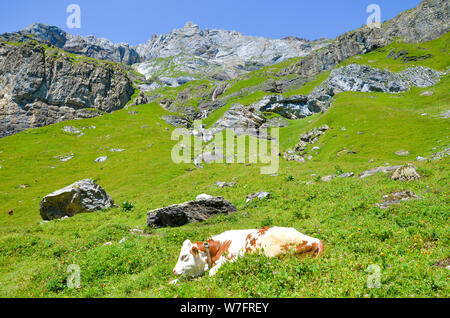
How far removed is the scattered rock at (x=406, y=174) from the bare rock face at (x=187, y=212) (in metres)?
13.8

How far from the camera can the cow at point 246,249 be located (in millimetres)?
8852

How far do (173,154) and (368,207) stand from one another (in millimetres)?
59047

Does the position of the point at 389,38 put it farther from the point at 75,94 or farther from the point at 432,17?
the point at 75,94

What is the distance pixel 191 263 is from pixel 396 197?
14095 millimetres

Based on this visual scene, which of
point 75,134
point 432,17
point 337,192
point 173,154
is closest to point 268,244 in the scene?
point 337,192

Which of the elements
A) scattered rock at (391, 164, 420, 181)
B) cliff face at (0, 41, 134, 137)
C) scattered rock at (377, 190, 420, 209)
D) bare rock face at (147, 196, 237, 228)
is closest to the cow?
scattered rock at (377, 190, 420, 209)

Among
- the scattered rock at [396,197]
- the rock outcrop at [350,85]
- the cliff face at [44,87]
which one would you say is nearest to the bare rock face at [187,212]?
A: the scattered rock at [396,197]

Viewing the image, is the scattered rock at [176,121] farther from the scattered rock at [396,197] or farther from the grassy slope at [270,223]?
the scattered rock at [396,197]

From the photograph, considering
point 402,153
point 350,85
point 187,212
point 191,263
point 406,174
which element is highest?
point 350,85

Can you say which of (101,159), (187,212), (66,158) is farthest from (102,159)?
(187,212)

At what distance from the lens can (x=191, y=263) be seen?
9.12 meters

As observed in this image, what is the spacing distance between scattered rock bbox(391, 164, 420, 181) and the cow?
47.9ft

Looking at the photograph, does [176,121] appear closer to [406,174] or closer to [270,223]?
[406,174]

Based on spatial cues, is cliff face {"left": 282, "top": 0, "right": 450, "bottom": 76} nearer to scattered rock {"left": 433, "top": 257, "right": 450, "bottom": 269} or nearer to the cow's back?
scattered rock {"left": 433, "top": 257, "right": 450, "bottom": 269}
